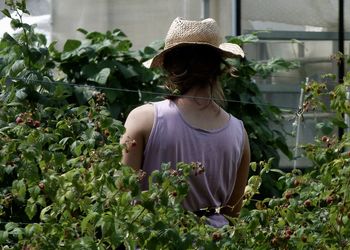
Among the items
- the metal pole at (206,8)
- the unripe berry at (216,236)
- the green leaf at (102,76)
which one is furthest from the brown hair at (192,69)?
the metal pole at (206,8)

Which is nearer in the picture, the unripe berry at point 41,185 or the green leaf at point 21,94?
the unripe berry at point 41,185

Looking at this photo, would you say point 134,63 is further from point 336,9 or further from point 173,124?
point 336,9

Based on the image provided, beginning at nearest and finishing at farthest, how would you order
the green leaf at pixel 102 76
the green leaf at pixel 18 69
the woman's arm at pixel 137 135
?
the woman's arm at pixel 137 135
the green leaf at pixel 18 69
the green leaf at pixel 102 76

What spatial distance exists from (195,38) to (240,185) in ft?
1.54

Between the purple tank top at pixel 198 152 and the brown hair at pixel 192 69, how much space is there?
7 centimetres

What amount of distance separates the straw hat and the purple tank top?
203 millimetres

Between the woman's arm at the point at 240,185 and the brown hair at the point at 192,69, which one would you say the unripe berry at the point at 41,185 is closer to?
the brown hair at the point at 192,69

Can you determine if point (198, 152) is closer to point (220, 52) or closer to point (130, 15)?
point (220, 52)

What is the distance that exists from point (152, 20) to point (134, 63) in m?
1.66

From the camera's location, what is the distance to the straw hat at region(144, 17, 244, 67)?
3305 millimetres

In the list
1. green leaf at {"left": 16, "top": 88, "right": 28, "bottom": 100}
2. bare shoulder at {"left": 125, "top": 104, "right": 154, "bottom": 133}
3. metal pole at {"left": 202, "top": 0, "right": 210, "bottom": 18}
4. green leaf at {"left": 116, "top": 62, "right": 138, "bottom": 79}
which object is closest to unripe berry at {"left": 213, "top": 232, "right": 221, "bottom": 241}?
bare shoulder at {"left": 125, "top": 104, "right": 154, "bottom": 133}

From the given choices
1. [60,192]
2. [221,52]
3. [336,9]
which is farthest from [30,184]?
[336,9]

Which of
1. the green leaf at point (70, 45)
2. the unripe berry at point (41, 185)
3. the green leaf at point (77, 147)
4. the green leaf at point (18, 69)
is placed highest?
the green leaf at point (70, 45)

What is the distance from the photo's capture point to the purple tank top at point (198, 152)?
312cm
